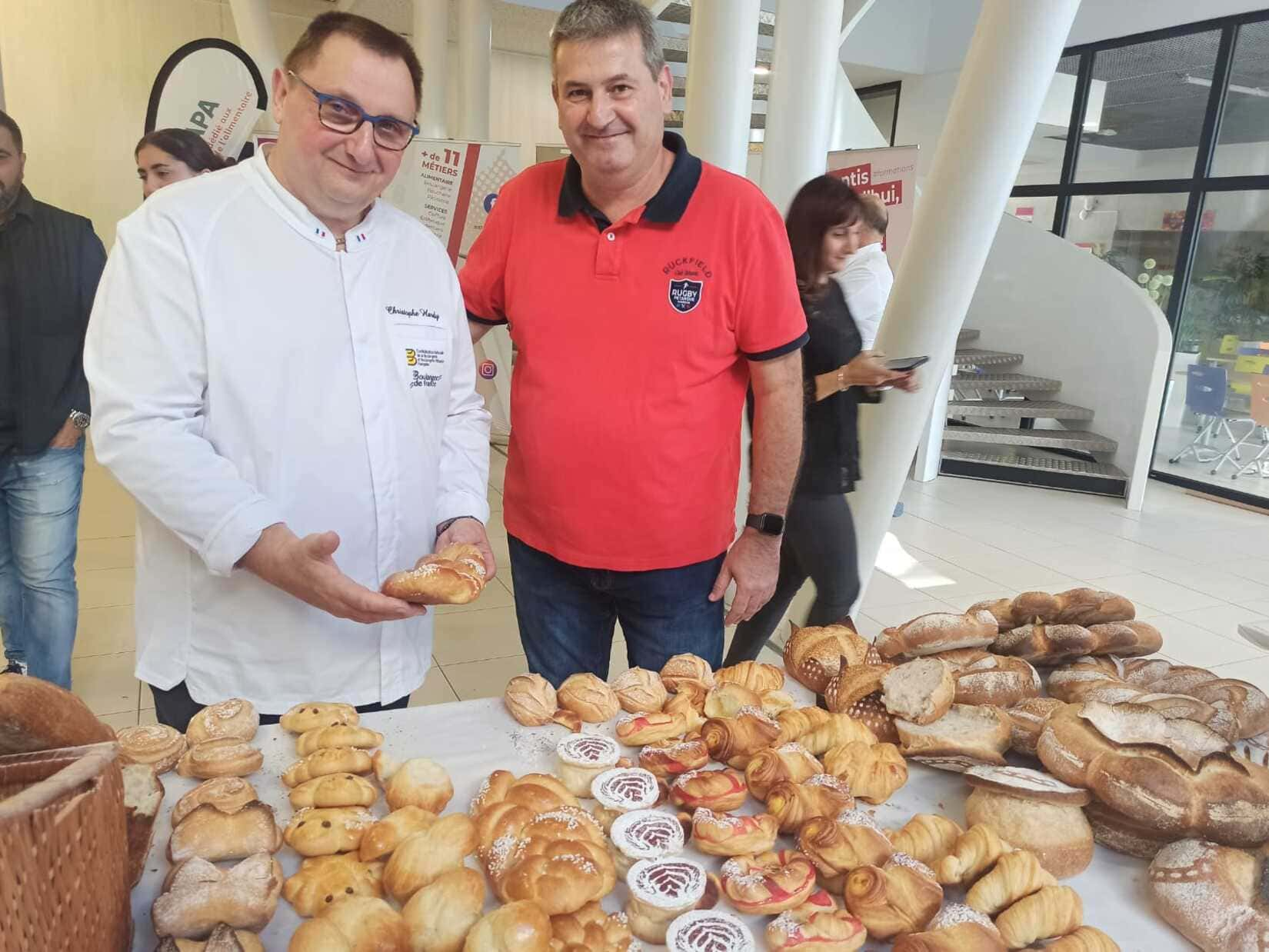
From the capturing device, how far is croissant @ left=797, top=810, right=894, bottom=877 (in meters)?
0.88

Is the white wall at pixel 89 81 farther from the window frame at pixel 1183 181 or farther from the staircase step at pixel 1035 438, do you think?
the window frame at pixel 1183 181

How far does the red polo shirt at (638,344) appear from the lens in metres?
1.63

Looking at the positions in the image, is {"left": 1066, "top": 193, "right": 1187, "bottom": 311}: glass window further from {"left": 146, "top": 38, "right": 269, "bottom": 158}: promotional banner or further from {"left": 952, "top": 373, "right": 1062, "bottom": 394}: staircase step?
{"left": 146, "top": 38, "right": 269, "bottom": 158}: promotional banner

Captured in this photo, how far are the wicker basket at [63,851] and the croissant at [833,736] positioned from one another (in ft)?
2.49

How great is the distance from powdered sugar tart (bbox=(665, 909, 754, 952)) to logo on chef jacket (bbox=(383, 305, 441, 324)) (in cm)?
96

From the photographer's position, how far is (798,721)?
45.0 inches

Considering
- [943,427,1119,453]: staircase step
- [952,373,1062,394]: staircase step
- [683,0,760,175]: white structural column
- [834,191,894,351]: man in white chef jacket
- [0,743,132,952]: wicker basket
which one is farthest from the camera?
[952,373,1062,394]: staircase step

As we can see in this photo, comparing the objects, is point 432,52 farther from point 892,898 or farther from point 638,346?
point 892,898

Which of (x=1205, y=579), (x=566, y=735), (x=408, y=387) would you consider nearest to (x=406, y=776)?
(x=566, y=735)

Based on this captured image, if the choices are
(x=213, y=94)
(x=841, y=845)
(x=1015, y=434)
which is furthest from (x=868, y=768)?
(x=1015, y=434)

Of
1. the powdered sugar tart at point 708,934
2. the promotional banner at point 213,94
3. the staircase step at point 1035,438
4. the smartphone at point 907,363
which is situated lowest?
the staircase step at point 1035,438

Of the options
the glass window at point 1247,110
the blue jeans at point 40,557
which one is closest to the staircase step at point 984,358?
the glass window at point 1247,110

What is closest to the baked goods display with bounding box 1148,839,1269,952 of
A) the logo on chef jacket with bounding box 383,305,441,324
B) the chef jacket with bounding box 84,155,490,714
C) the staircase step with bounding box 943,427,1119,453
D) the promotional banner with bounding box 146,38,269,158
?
the chef jacket with bounding box 84,155,490,714

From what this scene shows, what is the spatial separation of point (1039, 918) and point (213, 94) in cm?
588
